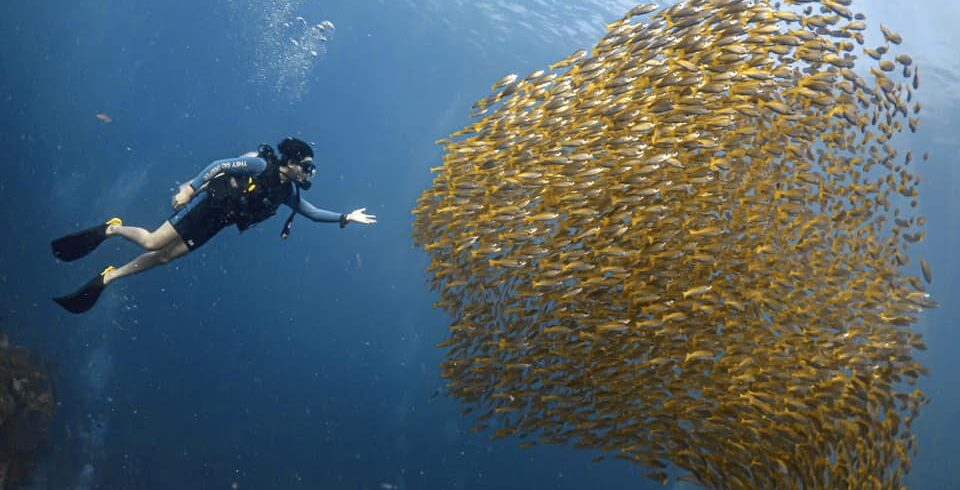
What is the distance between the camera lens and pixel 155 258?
798 centimetres

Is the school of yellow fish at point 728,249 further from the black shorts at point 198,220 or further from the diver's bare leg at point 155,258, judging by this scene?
the diver's bare leg at point 155,258

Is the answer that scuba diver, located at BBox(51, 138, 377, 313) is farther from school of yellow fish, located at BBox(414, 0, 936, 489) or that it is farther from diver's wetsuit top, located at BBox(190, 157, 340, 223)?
school of yellow fish, located at BBox(414, 0, 936, 489)

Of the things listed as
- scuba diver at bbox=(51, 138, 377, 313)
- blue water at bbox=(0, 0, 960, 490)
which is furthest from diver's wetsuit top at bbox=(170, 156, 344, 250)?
blue water at bbox=(0, 0, 960, 490)

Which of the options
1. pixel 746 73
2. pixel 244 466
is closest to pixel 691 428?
pixel 746 73

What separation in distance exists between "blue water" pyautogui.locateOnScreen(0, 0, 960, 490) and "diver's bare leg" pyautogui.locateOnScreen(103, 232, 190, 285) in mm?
13747

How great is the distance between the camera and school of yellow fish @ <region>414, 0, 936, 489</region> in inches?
231

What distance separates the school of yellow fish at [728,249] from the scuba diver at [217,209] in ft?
9.56

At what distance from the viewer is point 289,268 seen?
87188 mm

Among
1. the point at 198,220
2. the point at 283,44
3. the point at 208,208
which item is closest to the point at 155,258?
the point at 198,220

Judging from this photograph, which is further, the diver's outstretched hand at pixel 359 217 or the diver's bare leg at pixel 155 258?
the diver's outstretched hand at pixel 359 217

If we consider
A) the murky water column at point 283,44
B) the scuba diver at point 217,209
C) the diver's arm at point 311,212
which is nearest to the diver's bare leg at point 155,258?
the scuba diver at point 217,209

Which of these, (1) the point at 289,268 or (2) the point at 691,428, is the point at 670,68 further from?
(1) the point at 289,268

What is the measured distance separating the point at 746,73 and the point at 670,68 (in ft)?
2.25

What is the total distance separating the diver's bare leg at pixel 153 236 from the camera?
7781 mm
